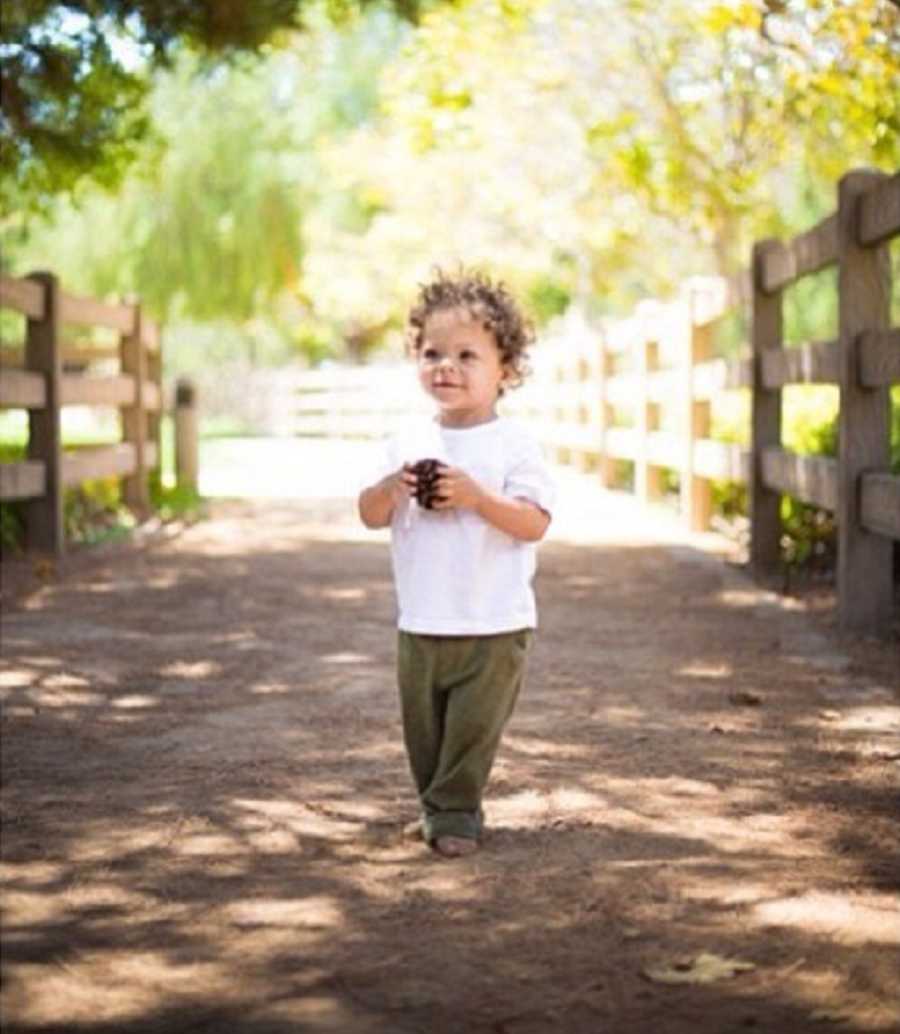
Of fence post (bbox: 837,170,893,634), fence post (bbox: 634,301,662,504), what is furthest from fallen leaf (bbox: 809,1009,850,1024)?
fence post (bbox: 634,301,662,504)

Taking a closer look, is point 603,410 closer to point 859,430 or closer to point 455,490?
point 859,430

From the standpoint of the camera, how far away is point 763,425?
9922 mm

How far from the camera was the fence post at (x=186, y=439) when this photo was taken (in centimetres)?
1680

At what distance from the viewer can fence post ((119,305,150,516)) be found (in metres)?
13.9

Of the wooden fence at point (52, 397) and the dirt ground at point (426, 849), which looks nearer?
the dirt ground at point (426, 849)

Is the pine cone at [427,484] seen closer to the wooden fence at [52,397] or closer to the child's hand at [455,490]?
the child's hand at [455,490]

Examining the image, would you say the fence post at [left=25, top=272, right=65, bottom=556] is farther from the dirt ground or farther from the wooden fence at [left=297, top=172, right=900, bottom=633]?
the wooden fence at [left=297, top=172, right=900, bottom=633]

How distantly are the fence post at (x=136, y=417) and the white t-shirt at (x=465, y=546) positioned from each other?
956 cm

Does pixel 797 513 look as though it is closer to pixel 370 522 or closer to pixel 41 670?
pixel 41 670

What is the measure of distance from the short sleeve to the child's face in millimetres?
122

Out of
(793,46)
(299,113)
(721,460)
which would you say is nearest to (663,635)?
(721,460)

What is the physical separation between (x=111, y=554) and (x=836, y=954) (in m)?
8.25

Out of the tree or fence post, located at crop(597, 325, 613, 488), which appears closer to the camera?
the tree

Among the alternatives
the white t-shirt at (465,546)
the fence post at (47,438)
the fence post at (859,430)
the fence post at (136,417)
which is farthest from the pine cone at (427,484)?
the fence post at (136,417)
